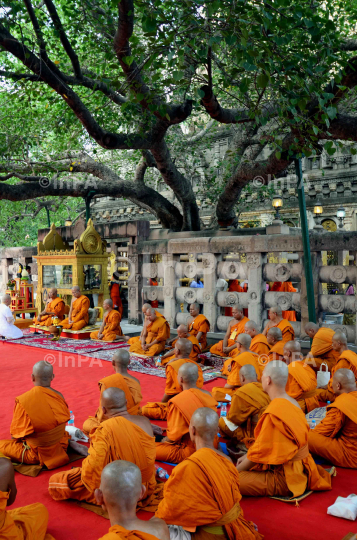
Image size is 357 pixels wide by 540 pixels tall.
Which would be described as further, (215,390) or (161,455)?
(215,390)

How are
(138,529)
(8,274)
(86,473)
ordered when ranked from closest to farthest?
(138,529) < (86,473) < (8,274)

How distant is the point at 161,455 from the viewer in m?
4.71

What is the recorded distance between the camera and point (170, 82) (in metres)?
5.69

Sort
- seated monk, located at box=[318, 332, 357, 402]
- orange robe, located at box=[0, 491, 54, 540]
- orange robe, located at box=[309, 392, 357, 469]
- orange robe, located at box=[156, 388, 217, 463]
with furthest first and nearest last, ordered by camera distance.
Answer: seated monk, located at box=[318, 332, 357, 402]
orange robe, located at box=[309, 392, 357, 469]
orange robe, located at box=[156, 388, 217, 463]
orange robe, located at box=[0, 491, 54, 540]

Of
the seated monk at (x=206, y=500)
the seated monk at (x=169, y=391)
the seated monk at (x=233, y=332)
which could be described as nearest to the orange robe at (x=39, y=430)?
the seated monk at (x=169, y=391)

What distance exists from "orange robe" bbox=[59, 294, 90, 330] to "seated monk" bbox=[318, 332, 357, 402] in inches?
278

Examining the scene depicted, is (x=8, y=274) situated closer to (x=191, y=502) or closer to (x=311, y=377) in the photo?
(x=311, y=377)

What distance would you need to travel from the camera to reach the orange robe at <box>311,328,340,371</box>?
7.26 m

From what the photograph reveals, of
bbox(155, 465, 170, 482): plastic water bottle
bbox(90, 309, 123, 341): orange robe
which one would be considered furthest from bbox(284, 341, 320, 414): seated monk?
bbox(90, 309, 123, 341): orange robe

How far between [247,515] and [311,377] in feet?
9.55

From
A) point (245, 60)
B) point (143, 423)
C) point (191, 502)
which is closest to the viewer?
point (191, 502)

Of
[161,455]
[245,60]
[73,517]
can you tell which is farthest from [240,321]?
[73,517]

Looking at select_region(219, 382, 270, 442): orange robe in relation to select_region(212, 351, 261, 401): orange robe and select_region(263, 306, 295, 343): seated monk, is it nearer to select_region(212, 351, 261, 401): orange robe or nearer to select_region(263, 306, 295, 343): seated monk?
select_region(212, 351, 261, 401): orange robe

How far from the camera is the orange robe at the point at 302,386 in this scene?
614 centimetres
